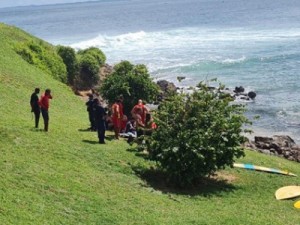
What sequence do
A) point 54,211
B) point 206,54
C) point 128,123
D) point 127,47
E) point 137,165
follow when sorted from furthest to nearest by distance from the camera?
point 127,47 < point 206,54 < point 128,123 < point 137,165 < point 54,211

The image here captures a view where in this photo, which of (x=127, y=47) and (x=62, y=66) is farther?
(x=127, y=47)

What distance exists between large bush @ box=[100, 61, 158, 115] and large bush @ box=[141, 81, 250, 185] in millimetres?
8478

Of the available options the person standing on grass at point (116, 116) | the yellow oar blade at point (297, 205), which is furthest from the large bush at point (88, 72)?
the yellow oar blade at point (297, 205)

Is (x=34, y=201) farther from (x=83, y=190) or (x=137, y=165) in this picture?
(x=137, y=165)

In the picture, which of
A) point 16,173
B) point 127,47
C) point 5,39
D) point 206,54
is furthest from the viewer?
point 127,47

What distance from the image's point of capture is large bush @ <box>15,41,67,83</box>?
36781mm

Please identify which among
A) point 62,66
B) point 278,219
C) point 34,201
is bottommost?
point 278,219

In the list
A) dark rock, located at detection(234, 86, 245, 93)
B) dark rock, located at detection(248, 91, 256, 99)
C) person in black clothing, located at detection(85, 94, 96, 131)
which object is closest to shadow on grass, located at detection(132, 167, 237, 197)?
person in black clothing, located at detection(85, 94, 96, 131)

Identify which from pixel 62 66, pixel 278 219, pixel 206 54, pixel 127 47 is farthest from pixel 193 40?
pixel 278 219

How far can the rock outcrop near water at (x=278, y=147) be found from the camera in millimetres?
26625

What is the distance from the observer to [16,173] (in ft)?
47.1

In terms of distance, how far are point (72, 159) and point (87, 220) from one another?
4.44m

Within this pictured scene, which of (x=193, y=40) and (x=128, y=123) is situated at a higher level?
(x=193, y=40)

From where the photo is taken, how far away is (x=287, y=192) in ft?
58.1
